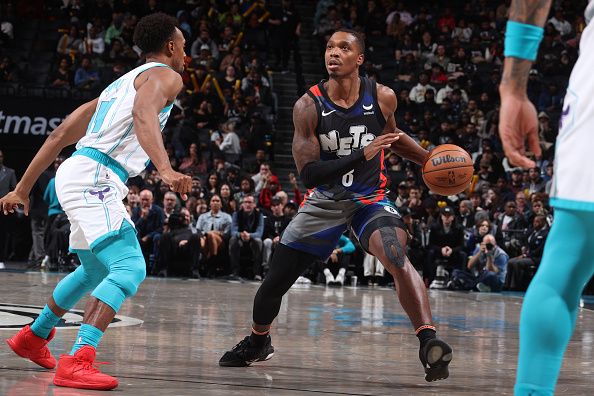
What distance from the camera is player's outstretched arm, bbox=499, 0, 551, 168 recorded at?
9.55 feet

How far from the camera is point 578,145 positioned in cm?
286

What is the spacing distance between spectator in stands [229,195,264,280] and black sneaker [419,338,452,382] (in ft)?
33.0

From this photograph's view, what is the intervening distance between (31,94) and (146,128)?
13350 mm

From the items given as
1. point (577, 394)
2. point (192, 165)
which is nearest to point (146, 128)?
point (577, 394)

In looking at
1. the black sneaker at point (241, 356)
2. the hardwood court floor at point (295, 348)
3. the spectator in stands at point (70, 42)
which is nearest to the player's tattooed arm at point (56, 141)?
the hardwood court floor at point (295, 348)

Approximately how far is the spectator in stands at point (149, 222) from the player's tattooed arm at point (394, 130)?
9.42 metres

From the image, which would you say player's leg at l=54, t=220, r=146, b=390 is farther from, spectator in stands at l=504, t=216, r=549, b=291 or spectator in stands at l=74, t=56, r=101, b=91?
spectator in stands at l=74, t=56, r=101, b=91

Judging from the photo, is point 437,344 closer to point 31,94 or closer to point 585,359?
point 585,359

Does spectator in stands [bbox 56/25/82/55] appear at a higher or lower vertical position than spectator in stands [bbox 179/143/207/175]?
higher

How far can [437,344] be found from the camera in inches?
198

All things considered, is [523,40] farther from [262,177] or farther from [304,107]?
[262,177]

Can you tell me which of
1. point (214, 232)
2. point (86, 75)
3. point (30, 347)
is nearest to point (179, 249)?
point (214, 232)

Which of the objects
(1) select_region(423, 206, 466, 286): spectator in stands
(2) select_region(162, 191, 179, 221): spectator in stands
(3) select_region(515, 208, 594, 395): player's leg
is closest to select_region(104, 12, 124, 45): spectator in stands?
(2) select_region(162, 191, 179, 221): spectator in stands

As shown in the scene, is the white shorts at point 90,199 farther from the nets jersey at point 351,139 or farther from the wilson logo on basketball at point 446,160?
the wilson logo on basketball at point 446,160
